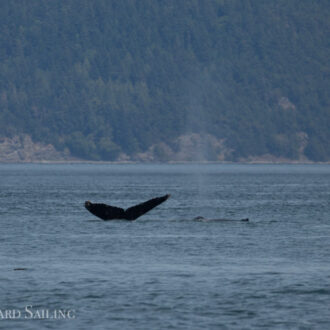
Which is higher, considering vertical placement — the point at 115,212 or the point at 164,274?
the point at 115,212

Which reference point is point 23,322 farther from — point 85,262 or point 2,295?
point 85,262

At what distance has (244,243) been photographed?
52.6 m

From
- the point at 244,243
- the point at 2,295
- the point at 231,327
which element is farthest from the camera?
the point at 244,243

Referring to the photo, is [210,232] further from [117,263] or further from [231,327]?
[231,327]

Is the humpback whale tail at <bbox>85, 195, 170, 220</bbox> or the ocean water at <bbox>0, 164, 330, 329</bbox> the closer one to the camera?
the ocean water at <bbox>0, 164, 330, 329</bbox>

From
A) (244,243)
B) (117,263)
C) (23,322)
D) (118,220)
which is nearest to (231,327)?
(23,322)

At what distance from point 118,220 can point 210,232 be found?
10.7m

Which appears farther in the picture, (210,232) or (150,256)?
(210,232)

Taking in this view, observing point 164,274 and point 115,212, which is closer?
point 164,274

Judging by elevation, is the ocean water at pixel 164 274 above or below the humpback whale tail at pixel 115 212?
below

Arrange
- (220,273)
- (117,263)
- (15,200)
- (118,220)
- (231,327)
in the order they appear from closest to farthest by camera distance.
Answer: (231,327) → (220,273) → (117,263) → (118,220) → (15,200)

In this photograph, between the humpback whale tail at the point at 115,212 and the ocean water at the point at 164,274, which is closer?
the ocean water at the point at 164,274

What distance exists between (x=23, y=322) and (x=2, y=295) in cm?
434

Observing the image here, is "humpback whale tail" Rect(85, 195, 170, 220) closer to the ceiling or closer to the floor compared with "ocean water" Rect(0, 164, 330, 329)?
closer to the ceiling
